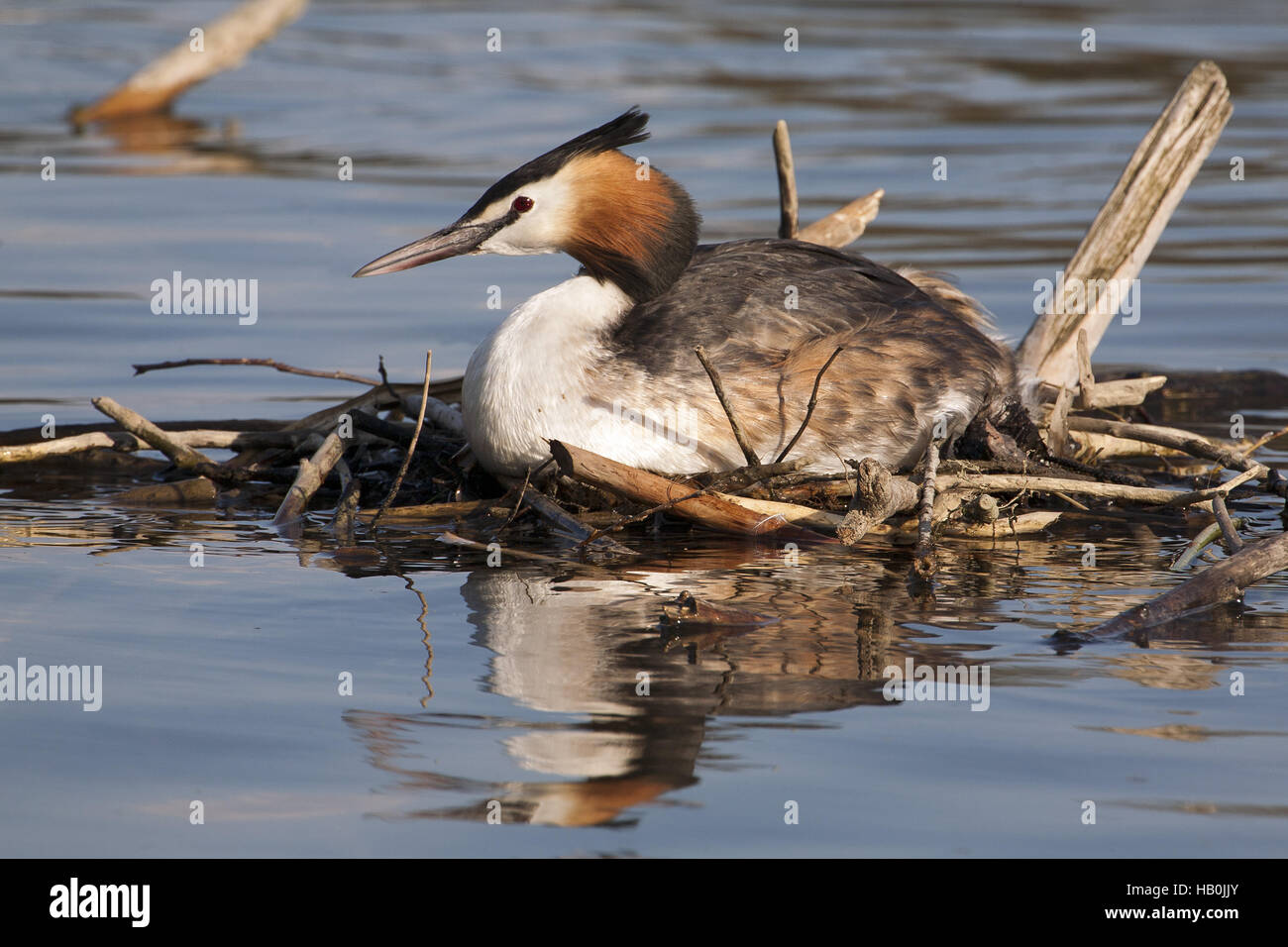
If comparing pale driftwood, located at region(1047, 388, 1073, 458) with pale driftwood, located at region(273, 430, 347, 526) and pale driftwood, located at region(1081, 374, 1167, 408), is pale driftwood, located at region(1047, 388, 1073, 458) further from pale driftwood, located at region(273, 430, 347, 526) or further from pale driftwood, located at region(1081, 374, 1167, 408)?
pale driftwood, located at region(273, 430, 347, 526)

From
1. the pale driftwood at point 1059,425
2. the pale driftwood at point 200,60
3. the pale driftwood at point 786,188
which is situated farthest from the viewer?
the pale driftwood at point 200,60

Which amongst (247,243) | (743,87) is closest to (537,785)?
(247,243)

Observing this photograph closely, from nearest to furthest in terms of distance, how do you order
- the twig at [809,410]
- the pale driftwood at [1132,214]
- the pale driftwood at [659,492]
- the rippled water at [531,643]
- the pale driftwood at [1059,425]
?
1. the rippled water at [531,643]
2. the twig at [809,410]
3. the pale driftwood at [659,492]
4. the pale driftwood at [1059,425]
5. the pale driftwood at [1132,214]

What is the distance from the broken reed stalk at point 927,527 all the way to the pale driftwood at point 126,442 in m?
2.77

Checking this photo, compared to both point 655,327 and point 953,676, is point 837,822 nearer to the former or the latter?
point 953,676

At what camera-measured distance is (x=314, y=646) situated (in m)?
5.43

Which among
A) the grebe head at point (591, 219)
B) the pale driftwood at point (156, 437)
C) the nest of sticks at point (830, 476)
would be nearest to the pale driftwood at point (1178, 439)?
the nest of sticks at point (830, 476)

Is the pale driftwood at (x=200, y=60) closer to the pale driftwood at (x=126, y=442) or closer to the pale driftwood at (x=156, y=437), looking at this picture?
the pale driftwood at (x=126, y=442)

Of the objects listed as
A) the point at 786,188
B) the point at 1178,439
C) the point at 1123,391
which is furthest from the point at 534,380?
the point at 1123,391

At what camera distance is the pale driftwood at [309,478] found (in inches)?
271

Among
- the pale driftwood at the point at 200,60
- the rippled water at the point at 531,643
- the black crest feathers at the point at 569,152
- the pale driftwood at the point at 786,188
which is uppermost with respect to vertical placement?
the pale driftwood at the point at 200,60

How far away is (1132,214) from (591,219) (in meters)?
2.83

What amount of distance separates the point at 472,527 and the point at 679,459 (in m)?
0.86
